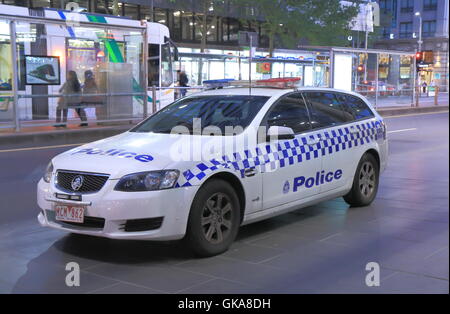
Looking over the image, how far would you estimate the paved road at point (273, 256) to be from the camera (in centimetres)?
447

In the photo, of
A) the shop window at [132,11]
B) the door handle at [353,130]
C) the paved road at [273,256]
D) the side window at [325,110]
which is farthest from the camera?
the shop window at [132,11]

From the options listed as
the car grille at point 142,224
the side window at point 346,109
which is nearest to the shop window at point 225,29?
the side window at point 346,109

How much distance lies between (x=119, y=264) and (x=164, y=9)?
37167 millimetres

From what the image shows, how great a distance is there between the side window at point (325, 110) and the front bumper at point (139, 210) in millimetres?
2152

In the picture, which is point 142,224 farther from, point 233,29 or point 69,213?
point 233,29

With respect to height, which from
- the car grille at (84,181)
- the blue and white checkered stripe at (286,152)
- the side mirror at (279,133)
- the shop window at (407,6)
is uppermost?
the shop window at (407,6)

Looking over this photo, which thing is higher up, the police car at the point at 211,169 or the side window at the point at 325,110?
the side window at the point at 325,110

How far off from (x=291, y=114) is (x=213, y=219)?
1.68 metres

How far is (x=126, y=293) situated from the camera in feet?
14.2

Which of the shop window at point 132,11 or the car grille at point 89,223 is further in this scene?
the shop window at point 132,11

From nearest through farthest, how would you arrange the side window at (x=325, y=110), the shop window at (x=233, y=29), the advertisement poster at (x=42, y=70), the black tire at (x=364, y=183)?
the side window at (x=325, y=110) < the black tire at (x=364, y=183) < the advertisement poster at (x=42, y=70) < the shop window at (x=233, y=29)

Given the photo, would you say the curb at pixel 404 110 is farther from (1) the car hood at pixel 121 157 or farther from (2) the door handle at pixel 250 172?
(1) the car hood at pixel 121 157

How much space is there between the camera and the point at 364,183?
23.6 ft

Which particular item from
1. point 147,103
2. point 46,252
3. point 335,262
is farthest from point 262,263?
point 147,103
